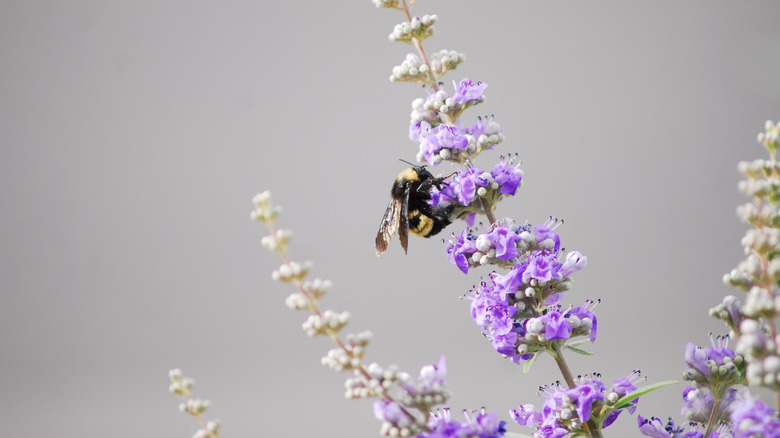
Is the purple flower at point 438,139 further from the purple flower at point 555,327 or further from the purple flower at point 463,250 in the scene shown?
the purple flower at point 555,327

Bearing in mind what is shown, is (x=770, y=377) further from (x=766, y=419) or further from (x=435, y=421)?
(x=435, y=421)

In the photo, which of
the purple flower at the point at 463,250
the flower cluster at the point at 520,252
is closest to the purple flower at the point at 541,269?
the flower cluster at the point at 520,252

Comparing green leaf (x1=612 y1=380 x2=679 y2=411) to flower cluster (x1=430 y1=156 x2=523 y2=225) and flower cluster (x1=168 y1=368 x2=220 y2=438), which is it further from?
flower cluster (x1=168 y1=368 x2=220 y2=438)

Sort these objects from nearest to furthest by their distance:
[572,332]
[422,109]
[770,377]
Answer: [770,377]
[572,332]
[422,109]

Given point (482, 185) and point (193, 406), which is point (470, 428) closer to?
point (193, 406)

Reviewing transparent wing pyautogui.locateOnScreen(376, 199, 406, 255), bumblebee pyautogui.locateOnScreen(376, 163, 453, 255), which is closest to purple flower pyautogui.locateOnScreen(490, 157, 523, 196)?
bumblebee pyautogui.locateOnScreen(376, 163, 453, 255)

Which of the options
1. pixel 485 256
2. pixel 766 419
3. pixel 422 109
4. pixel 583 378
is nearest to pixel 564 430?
pixel 583 378

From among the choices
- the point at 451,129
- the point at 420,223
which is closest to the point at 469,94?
the point at 451,129
